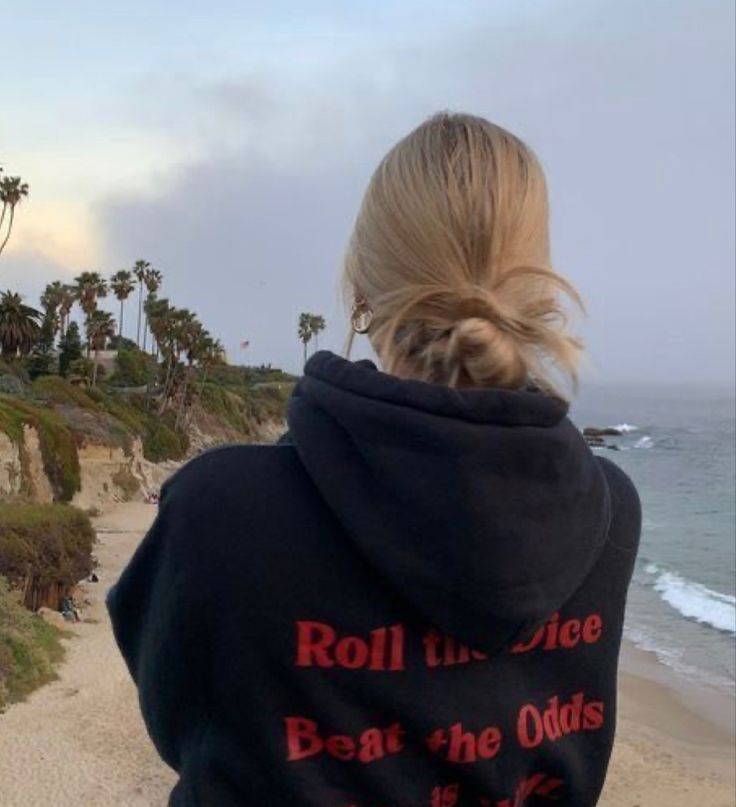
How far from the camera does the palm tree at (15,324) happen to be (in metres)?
48.3

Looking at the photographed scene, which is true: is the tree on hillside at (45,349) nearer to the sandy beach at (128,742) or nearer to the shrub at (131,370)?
the shrub at (131,370)

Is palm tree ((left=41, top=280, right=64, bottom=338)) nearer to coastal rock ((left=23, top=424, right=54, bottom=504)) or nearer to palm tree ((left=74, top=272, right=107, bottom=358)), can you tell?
palm tree ((left=74, top=272, right=107, bottom=358))

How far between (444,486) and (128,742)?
40.1ft

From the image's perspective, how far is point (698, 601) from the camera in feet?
86.0

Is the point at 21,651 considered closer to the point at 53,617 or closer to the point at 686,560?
the point at 53,617

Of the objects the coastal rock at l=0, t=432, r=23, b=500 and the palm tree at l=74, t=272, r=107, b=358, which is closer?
the coastal rock at l=0, t=432, r=23, b=500

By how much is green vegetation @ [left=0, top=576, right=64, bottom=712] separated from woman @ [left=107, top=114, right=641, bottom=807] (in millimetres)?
12707

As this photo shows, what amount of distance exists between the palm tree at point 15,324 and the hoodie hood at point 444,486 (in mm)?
49925

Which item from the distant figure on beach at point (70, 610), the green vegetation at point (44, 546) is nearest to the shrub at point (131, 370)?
the green vegetation at point (44, 546)

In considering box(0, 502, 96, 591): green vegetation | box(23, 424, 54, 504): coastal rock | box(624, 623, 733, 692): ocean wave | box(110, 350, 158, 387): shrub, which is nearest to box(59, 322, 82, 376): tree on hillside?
box(110, 350, 158, 387): shrub

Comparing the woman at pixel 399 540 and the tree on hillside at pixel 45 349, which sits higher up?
the tree on hillside at pixel 45 349

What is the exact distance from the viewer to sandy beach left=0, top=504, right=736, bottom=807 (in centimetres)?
1109

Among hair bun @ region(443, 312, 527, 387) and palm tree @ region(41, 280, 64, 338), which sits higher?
palm tree @ region(41, 280, 64, 338)

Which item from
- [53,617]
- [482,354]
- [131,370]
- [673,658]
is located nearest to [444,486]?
[482,354]
